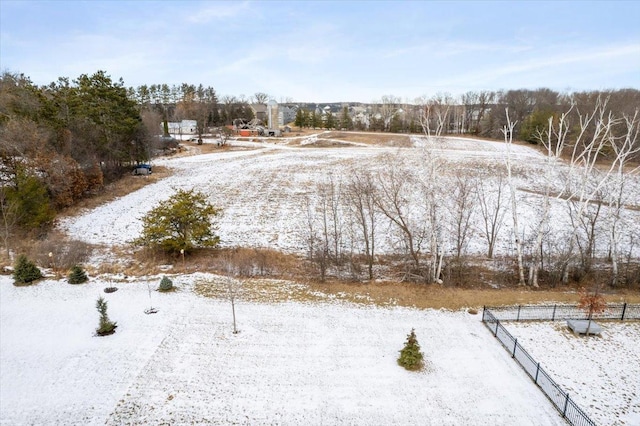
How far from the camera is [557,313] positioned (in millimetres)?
15562

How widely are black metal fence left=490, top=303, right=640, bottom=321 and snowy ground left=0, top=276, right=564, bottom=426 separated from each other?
60.0 inches

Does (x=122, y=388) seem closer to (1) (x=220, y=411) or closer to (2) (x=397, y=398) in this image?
(1) (x=220, y=411)

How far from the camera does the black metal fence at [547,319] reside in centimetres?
1017

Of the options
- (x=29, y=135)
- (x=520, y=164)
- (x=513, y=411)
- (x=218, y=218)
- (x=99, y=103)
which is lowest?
(x=513, y=411)

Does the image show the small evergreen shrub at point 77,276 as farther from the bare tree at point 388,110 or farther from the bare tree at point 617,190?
the bare tree at point 388,110

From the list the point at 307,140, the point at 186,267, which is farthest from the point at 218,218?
the point at 307,140

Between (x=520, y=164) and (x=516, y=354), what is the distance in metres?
35.8

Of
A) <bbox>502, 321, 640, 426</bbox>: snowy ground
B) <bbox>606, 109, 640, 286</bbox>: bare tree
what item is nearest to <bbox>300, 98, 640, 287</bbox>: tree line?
<bbox>606, 109, 640, 286</bbox>: bare tree

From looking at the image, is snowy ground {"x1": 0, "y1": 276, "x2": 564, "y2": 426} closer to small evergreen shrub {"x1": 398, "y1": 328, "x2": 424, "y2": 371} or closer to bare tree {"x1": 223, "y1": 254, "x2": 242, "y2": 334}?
small evergreen shrub {"x1": 398, "y1": 328, "x2": 424, "y2": 371}

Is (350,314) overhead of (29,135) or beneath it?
beneath

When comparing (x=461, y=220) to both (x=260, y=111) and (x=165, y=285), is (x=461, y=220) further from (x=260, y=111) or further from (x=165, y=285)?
(x=260, y=111)

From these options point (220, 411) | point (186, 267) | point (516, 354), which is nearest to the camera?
point (220, 411)

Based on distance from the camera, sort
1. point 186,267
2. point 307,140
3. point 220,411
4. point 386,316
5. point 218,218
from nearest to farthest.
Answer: point 220,411 → point 386,316 → point 186,267 → point 218,218 → point 307,140

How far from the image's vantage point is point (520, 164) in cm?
4272
